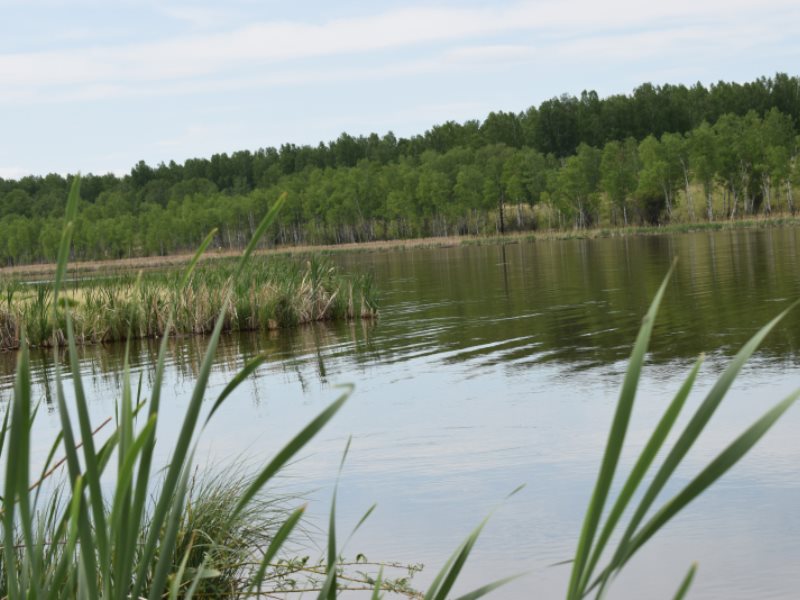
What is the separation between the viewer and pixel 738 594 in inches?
238

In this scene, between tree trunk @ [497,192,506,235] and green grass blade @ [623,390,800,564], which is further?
tree trunk @ [497,192,506,235]

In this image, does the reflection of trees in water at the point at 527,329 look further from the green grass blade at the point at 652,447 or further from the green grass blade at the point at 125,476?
the green grass blade at the point at 652,447

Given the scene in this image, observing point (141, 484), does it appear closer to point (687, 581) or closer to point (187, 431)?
point (187, 431)

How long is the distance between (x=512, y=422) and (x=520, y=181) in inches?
3909

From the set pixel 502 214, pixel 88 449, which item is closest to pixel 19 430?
pixel 88 449

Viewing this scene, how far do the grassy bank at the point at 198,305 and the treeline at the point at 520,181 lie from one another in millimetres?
71231

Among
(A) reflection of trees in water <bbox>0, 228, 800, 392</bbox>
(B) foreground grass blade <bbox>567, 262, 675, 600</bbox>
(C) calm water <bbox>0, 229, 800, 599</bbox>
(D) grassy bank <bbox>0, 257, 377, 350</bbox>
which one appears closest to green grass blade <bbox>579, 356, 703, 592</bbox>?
(B) foreground grass blade <bbox>567, 262, 675, 600</bbox>

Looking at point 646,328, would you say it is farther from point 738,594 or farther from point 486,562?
point 486,562

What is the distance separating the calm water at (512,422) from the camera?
6.95 metres

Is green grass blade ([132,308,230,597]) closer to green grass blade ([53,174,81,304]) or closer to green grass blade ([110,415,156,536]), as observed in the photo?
green grass blade ([110,415,156,536])

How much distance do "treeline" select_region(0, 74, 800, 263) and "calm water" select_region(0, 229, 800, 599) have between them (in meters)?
72.8

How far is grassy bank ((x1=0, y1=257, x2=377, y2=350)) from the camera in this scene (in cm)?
2234

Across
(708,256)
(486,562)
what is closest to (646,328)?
(486,562)

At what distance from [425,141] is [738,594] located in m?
171
